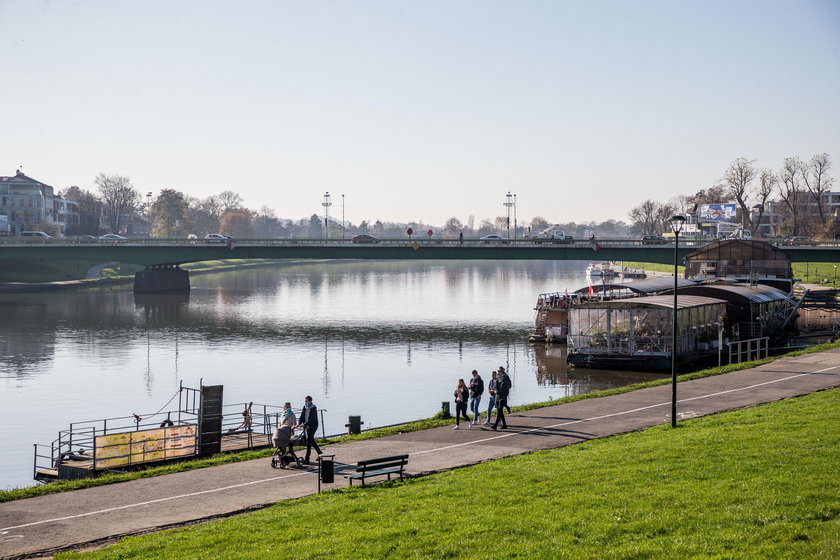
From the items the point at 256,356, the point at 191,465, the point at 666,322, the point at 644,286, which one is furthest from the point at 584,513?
the point at 644,286

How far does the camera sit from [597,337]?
58.7 m

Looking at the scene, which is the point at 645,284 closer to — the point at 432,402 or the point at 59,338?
the point at 432,402

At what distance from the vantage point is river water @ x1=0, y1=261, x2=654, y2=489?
152 ft

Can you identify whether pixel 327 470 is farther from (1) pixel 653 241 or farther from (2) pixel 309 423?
(1) pixel 653 241

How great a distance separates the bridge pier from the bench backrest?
110 meters

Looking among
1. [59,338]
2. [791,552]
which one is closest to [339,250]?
[59,338]

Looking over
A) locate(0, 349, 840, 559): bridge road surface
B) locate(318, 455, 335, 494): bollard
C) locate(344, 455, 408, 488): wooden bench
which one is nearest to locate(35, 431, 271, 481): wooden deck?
locate(0, 349, 840, 559): bridge road surface

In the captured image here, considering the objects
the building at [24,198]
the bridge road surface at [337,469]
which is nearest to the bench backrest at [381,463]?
the bridge road surface at [337,469]

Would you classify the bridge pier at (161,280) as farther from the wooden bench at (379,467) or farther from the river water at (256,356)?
the wooden bench at (379,467)

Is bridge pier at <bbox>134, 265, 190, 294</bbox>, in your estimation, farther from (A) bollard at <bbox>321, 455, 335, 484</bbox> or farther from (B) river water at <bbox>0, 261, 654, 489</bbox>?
(A) bollard at <bbox>321, 455, 335, 484</bbox>

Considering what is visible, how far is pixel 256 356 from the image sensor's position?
66750mm

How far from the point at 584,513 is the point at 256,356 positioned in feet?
172

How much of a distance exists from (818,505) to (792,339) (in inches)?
2377

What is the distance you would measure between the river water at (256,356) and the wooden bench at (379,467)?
14.5 m
